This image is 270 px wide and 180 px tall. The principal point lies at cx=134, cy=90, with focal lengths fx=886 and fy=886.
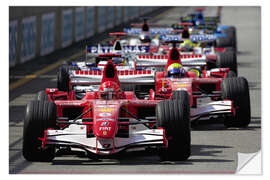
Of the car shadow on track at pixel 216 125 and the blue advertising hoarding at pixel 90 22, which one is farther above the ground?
the blue advertising hoarding at pixel 90 22

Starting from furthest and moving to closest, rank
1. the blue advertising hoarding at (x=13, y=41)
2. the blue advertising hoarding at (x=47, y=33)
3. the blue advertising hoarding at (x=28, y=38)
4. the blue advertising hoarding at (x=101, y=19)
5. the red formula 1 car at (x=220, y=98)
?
1. the blue advertising hoarding at (x=101, y=19)
2. the blue advertising hoarding at (x=47, y=33)
3. the blue advertising hoarding at (x=28, y=38)
4. the blue advertising hoarding at (x=13, y=41)
5. the red formula 1 car at (x=220, y=98)

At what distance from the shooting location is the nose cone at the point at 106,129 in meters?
13.2

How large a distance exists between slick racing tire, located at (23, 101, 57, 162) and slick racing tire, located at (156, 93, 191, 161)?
5.46ft

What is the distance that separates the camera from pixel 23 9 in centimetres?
3344

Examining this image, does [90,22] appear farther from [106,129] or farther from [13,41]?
[106,129]

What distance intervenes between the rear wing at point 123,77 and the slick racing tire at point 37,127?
125 inches

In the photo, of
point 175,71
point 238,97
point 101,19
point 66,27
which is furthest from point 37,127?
point 101,19

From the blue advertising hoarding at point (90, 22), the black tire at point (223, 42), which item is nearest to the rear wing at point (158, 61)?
the black tire at point (223, 42)

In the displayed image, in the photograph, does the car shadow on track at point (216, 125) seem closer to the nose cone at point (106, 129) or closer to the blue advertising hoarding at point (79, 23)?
the nose cone at point (106, 129)

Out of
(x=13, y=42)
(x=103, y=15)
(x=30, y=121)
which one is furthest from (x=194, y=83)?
(x=103, y=15)

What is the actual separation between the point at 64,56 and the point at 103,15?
47.2 ft

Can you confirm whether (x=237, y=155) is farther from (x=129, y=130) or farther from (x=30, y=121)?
(x=30, y=121)

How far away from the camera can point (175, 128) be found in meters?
13.4

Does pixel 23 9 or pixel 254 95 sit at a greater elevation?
pixel 23 9
